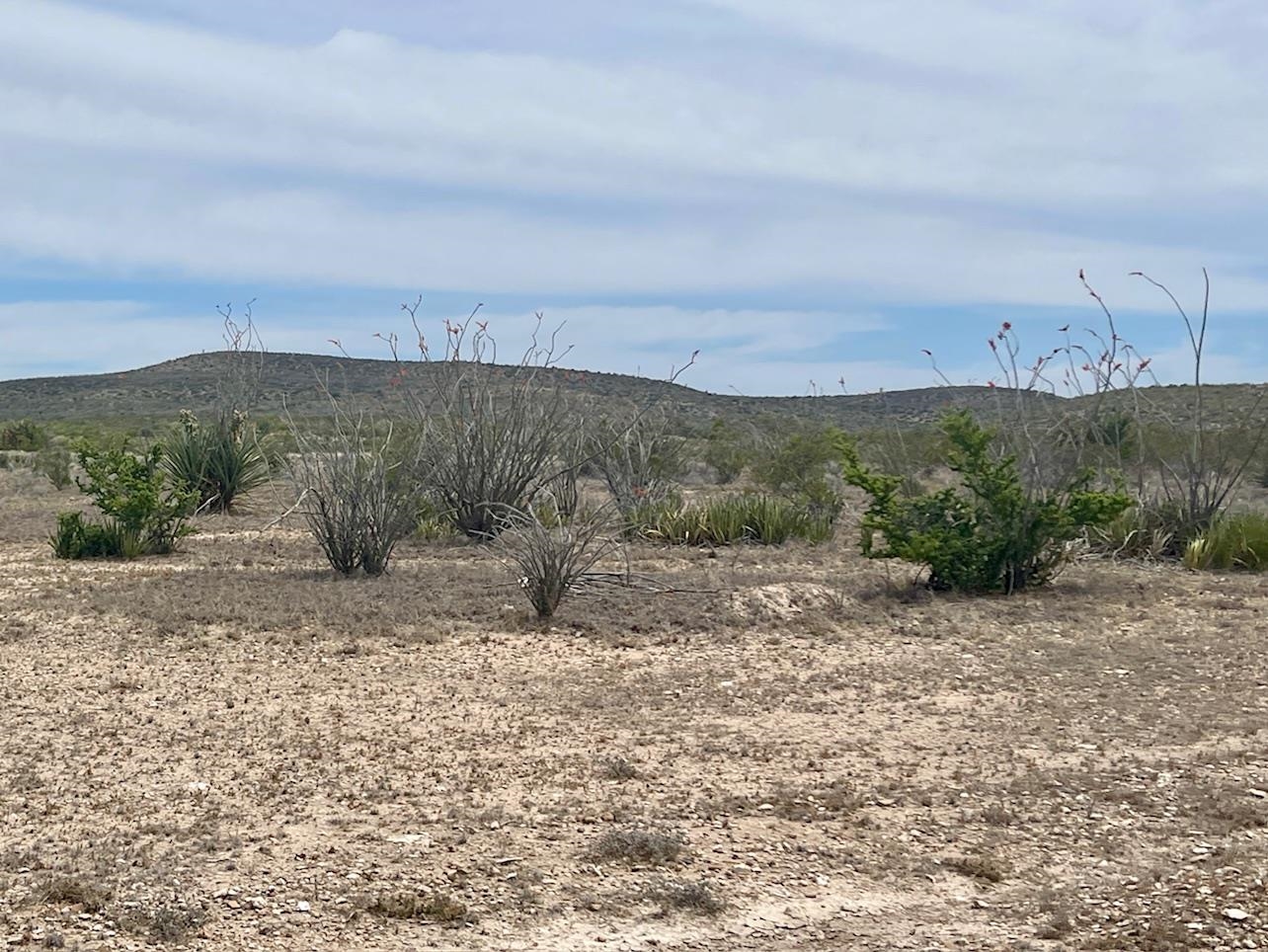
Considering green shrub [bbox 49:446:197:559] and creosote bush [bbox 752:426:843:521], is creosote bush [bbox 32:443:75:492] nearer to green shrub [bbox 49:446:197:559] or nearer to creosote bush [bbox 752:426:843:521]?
green shrub [bbox 49:446:197:559]

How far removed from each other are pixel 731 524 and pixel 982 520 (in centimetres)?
447

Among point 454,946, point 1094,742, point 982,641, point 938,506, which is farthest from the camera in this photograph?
point 938,506

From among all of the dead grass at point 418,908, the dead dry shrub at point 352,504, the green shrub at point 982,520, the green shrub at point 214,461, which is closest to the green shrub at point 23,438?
the green shrub at point 214,461

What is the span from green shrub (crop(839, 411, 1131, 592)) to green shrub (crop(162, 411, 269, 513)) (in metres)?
10.3

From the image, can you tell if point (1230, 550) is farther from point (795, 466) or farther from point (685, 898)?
point (685, 898)

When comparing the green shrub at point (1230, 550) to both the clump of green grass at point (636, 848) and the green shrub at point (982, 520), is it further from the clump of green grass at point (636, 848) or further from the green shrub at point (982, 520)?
the clump of green grass at point (636, 848)

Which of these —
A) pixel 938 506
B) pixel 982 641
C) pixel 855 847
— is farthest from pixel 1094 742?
pixel 938 506

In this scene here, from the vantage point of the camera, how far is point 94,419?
2126 inches

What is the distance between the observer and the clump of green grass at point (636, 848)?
5.93m

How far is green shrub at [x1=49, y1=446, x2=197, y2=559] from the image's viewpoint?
15.2m

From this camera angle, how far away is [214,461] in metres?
20.8

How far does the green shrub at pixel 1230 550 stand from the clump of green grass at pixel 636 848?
A: 10673 millimetres

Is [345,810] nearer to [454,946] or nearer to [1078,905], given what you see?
[454,946]

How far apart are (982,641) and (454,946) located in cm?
678
